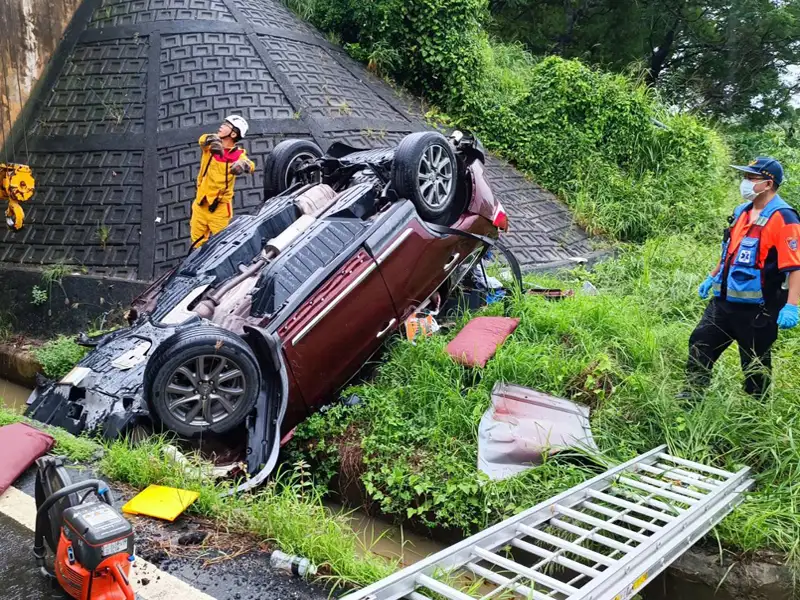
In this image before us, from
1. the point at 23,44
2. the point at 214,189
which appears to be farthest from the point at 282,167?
the point at 23,44

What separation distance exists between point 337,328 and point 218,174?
2531 millimetres

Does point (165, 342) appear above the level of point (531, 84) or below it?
below

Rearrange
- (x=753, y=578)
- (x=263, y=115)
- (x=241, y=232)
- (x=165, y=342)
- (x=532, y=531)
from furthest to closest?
(x=263, y=115) < (x=241, y=232) < (x=165, y=342) < (x=753, y=578) < (x=532, y=531)

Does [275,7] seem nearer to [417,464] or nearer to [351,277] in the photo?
[351,277]

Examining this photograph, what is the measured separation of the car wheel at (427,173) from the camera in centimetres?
493

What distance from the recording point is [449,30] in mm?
10852

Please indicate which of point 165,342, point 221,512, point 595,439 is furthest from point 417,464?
point 165,342

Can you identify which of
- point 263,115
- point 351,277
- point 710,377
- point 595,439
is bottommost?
point 595,439

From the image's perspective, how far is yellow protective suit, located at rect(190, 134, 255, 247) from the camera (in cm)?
616

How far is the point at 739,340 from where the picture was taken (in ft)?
13.1

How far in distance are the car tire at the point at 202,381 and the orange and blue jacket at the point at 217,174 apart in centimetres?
264

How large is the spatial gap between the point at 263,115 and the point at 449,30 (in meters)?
4.14

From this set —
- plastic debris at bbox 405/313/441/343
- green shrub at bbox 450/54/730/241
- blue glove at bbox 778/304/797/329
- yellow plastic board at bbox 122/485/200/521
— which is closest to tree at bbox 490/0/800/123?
green shrub at bbox 450/54/730/241

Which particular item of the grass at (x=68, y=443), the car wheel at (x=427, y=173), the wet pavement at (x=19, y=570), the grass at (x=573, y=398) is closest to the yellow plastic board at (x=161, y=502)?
the wet pavement at (x=19, y=570)
